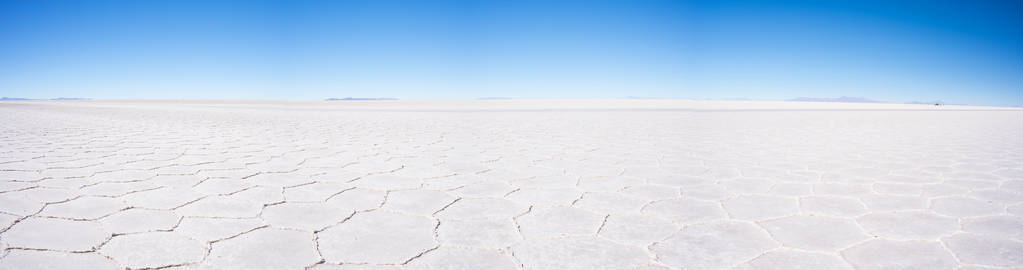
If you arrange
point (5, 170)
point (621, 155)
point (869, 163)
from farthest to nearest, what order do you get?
point (621, 155)
point (869, 163)
point (5, 170)

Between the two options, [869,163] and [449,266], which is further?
[869,163]

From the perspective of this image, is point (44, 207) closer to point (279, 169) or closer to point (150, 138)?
point (279, 169)

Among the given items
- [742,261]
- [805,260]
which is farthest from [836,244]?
[742,261]

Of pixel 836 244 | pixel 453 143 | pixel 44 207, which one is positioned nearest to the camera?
pixel 836 244

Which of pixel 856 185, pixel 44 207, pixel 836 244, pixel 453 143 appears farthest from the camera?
pixel 453 143

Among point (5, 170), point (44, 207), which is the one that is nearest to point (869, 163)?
point (44, 207)

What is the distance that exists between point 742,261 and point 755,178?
1.67 metres

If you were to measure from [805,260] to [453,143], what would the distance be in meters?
3.94

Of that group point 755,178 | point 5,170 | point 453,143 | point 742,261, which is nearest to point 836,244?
point 742,261

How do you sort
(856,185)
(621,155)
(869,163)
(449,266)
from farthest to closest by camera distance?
(621,155)
(869,163)
(856,185)
(449,266)

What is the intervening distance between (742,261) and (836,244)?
450mm

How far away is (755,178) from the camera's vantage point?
2982 mm

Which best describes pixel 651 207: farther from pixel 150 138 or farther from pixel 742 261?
pixel 150 138

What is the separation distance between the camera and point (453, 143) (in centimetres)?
511
